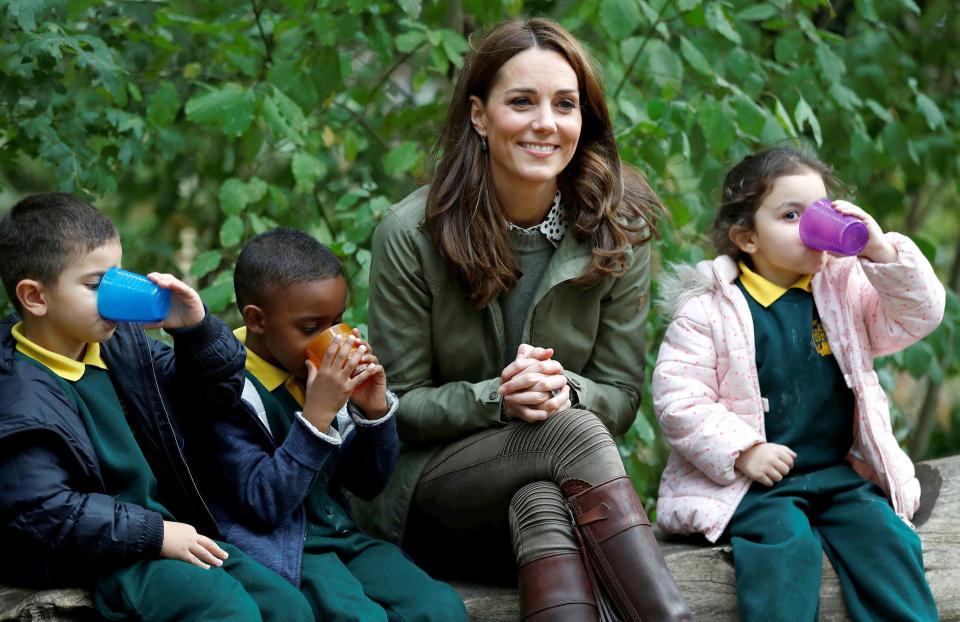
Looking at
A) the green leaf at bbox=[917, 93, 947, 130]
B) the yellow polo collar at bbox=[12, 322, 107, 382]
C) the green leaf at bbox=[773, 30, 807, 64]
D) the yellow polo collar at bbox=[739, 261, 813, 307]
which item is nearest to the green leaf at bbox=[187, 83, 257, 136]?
the yellow polo collar at bbox=[12, 322, 107, 382]

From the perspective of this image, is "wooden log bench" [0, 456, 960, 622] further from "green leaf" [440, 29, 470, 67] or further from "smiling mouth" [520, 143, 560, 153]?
"green leaf" [440, 29, 470, 67]

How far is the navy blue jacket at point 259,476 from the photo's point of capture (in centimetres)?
246

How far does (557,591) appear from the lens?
2.35m

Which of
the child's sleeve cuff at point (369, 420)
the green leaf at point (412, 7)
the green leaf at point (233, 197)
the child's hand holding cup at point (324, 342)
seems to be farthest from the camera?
the green leaf at point (233, 197)

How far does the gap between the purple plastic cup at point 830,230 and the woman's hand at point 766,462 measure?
50cm

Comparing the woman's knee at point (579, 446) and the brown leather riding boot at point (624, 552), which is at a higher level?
the woman's knee at point (579, 446)

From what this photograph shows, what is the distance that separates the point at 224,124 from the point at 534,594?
5.36 feet

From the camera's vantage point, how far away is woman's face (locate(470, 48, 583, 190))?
2842 mm

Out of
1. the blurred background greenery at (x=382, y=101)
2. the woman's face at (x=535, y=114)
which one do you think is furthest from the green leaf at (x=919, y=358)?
the woman's face at (x=535, y=114)

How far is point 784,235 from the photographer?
2861 mm

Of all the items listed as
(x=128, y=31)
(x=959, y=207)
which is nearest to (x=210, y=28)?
(x=128, y=31)

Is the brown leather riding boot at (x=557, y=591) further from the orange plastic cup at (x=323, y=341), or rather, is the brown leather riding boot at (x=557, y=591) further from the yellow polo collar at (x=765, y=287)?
the yellow polo collar at (x=765, y=287)

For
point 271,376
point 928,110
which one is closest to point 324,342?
point 271,376

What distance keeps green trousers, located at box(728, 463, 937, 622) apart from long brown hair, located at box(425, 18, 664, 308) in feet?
2.34
